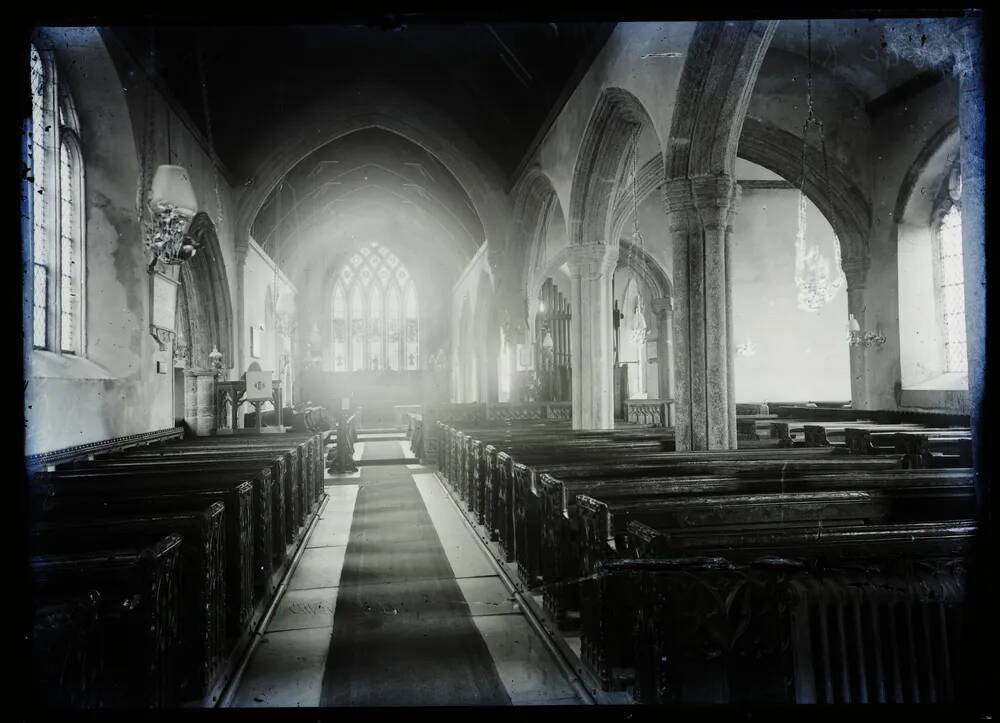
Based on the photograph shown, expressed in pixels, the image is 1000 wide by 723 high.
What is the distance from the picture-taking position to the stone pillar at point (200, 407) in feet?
24.9

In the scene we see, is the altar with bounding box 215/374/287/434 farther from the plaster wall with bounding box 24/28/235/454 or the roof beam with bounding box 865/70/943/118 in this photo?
the roof beam with bounding box 865/70/943/118

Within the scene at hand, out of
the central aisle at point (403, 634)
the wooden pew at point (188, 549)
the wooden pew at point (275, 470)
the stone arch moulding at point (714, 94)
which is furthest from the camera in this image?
the stone arch moulding at point (714, 94)

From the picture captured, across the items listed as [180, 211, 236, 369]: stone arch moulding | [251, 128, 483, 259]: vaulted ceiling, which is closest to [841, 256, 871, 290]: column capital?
[251, 128, 483, 259]: vaulted ceiling

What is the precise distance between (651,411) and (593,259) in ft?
17.7

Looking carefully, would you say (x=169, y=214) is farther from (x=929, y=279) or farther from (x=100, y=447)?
(x=929, y=279)

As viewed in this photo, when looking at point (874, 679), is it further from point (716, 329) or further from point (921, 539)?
point (716, 329)

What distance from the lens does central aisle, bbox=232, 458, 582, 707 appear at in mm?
2883

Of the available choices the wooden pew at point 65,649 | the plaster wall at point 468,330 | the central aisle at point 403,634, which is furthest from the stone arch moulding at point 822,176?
the wooden pew at point 65,649

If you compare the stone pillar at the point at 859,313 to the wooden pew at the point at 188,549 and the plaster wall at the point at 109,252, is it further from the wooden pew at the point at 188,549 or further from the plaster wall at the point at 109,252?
the wooden pew at the point at 188,549

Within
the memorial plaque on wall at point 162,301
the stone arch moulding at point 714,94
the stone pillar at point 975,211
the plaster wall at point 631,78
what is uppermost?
the plaster wall at point 631,78

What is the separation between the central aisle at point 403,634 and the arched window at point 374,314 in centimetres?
1899

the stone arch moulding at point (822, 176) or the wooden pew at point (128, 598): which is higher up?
the stone arch moulding at point (822, 176)

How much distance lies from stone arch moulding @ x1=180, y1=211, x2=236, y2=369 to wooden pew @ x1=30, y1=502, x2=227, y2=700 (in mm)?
9381

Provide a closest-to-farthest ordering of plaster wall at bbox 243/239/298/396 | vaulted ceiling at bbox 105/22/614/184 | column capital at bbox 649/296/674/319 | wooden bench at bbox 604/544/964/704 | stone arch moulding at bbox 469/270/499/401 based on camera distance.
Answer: wooden bench at bbox 604/544/964/704 < vaulted ceiling at bbox 105/22/614/184 < plaster wall at bbox 243/239/298/396 < column capital at bbox 649/296/674/319 < stone arch moulding at bbox 469/270/499/401
